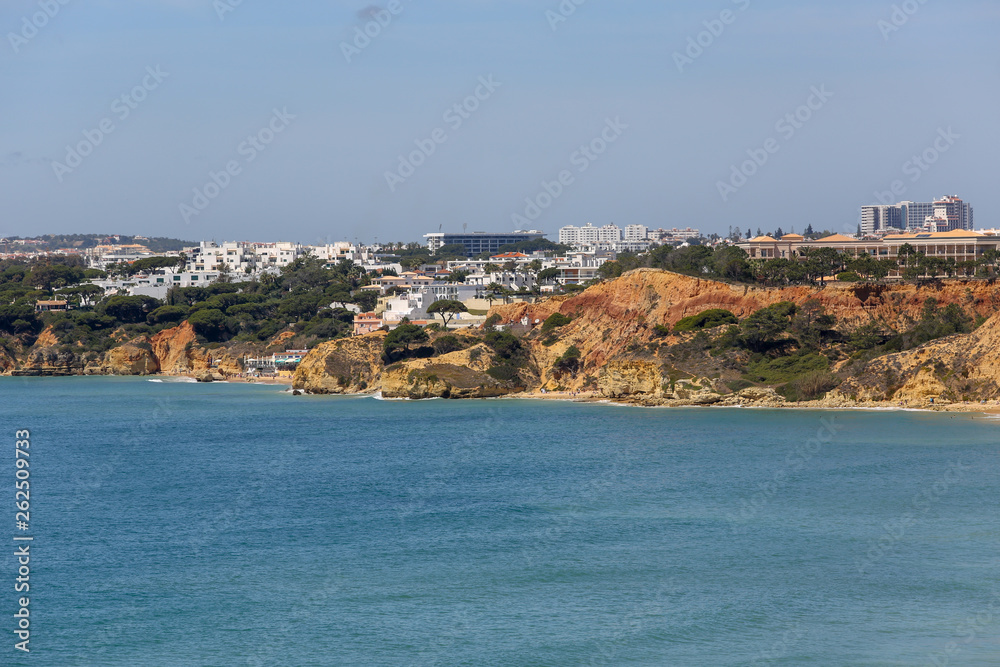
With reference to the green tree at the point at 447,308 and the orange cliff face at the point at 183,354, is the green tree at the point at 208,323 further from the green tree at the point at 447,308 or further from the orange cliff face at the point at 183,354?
the green tree at the point at 447,308

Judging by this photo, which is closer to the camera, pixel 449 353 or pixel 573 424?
pixel 573 424

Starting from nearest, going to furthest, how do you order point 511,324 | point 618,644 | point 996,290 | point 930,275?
point 618,644, point 996,290, point 930,275, point 511,324

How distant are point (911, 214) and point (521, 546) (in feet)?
588

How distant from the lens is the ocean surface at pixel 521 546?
20250 millimetres

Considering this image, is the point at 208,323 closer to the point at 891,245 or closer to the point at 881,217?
the point at 891,245

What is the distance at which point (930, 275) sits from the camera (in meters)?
66.9

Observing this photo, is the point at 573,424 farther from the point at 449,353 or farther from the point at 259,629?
the point at 259,629

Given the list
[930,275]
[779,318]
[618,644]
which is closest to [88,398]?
[779,318]

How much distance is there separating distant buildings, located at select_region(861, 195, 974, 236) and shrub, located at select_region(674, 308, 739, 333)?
122973mm

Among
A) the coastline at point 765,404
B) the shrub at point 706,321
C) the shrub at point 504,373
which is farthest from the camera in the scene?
the shrub at point 504,373

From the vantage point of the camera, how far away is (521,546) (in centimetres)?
2697

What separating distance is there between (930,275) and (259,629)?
5507cm

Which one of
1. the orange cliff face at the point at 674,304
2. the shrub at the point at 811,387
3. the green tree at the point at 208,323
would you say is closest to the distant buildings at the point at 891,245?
the orange cliff face at the point at 674,304

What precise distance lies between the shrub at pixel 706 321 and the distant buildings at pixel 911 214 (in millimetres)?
122973
